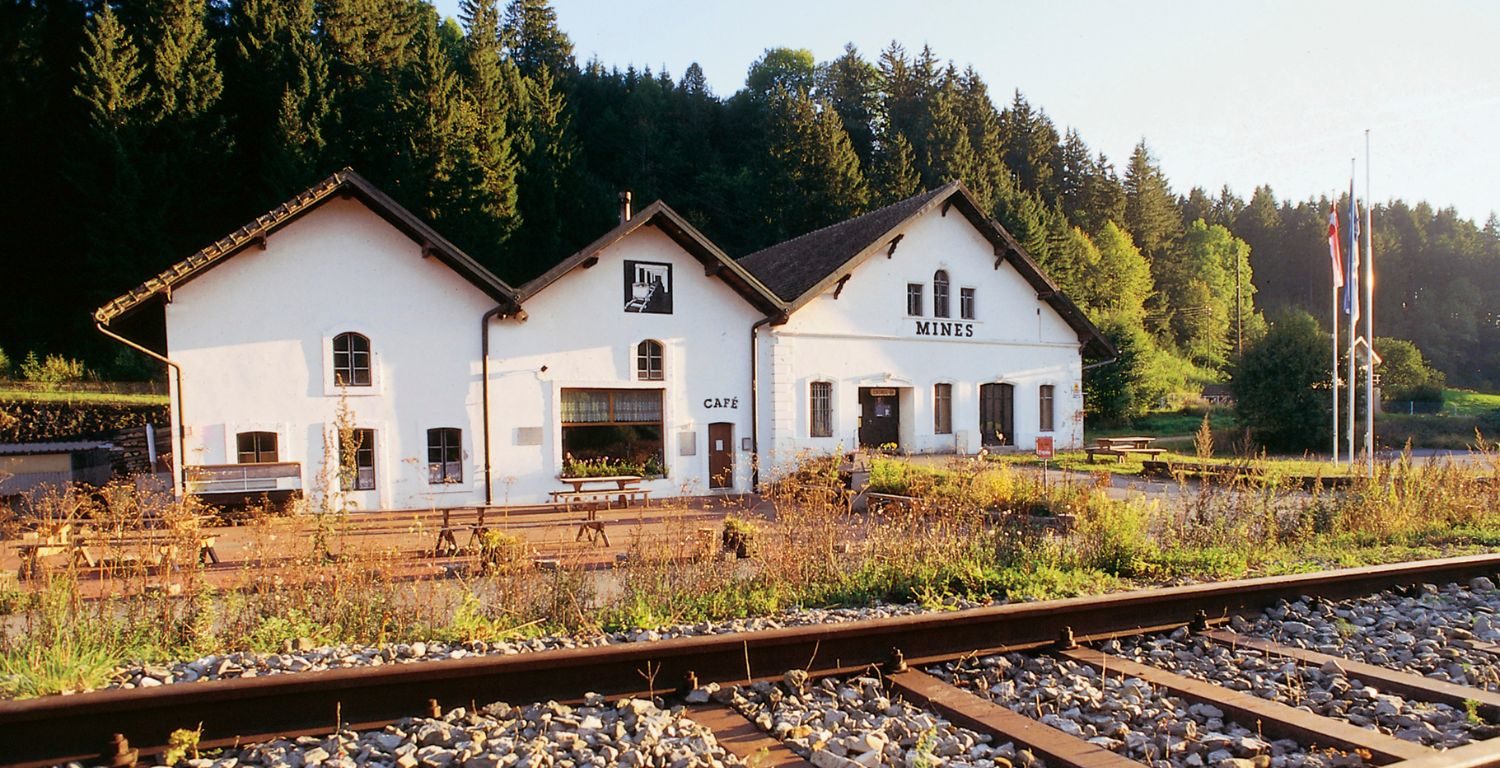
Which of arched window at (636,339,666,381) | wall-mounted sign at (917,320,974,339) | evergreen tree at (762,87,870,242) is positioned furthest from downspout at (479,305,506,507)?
evergreen tree at (762,87,870,242)

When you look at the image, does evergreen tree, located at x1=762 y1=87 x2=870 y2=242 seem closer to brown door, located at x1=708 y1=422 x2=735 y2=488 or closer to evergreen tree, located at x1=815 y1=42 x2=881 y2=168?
evergreen tree, located at x1=815 y1=42 x2=881 y2=168

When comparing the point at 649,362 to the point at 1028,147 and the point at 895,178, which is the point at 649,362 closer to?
the point at 895,178

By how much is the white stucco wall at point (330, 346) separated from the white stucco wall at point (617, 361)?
788mm

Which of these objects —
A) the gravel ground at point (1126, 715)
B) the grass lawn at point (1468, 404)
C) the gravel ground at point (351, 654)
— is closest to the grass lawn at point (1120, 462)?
the gravel ground at point (351, 654)

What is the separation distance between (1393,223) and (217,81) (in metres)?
125

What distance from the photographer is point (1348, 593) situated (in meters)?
7.30

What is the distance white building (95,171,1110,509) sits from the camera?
58.2 ft

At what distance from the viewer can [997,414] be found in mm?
27516

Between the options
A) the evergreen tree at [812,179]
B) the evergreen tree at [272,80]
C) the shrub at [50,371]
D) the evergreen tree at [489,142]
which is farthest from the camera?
the evergreen tree at [812,179]

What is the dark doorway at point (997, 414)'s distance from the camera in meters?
27.3

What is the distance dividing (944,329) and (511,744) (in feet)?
77.1

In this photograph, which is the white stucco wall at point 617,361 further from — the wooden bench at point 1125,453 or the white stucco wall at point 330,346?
the wooden bench at point 1125,453

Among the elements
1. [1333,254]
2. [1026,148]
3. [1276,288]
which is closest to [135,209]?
[1333,254]

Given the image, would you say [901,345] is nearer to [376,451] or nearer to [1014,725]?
[376,451]
